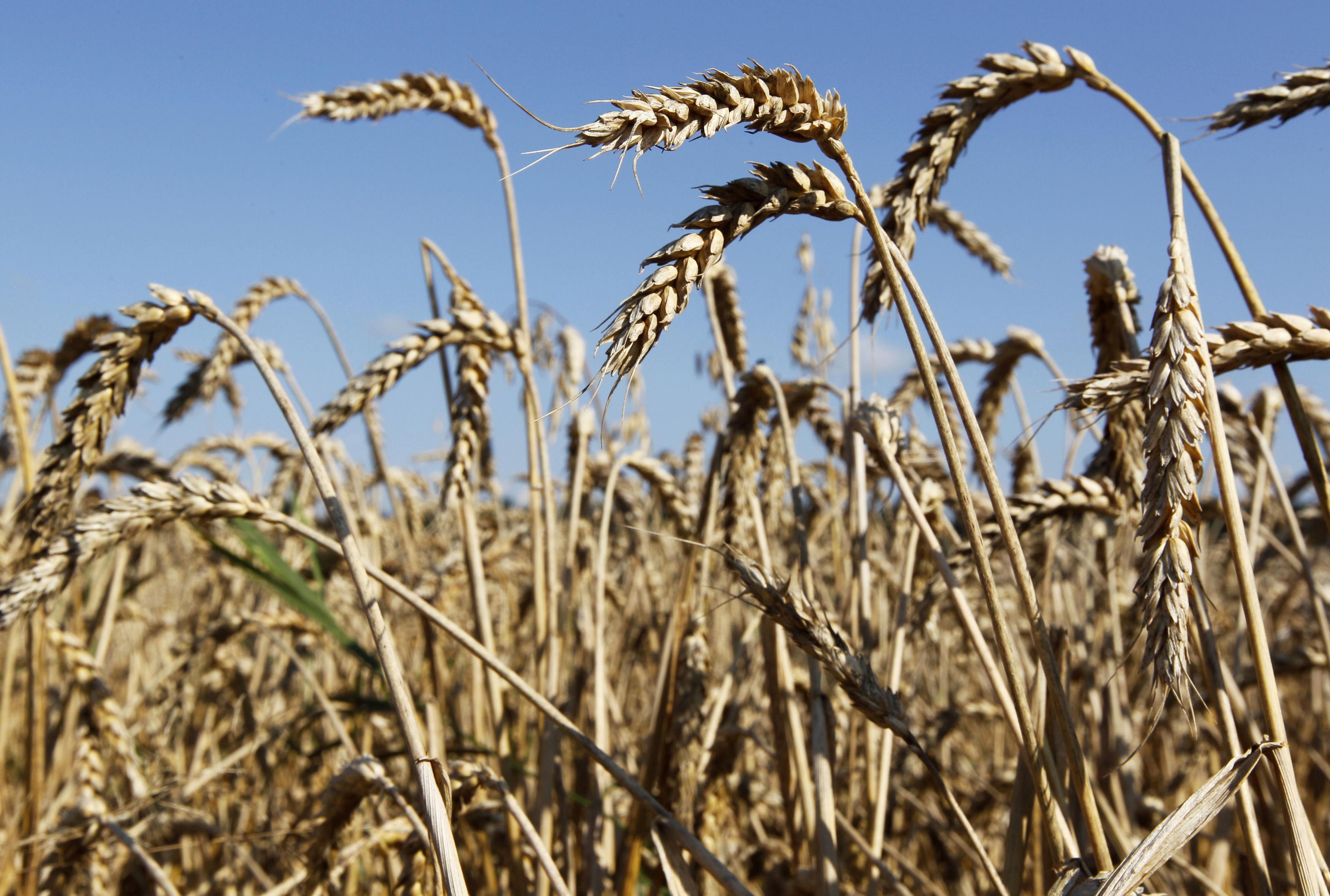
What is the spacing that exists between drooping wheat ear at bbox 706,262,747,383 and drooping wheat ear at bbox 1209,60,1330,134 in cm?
155

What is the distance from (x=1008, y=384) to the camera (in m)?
2.79

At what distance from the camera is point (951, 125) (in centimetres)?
122

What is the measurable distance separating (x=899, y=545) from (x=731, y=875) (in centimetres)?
169

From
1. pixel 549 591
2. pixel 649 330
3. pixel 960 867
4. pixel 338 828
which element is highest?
pixel 649 330

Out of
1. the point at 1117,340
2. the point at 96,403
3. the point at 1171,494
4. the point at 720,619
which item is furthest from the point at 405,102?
the point at 720,619

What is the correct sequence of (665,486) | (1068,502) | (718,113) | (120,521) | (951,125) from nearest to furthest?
(718,113), (951,125), (120,521), (1068,502), (665,486)

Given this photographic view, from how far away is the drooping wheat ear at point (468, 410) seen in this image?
6.08 ft

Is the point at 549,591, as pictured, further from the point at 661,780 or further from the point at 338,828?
the point at 338,828

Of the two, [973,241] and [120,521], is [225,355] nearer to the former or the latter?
[120,521]

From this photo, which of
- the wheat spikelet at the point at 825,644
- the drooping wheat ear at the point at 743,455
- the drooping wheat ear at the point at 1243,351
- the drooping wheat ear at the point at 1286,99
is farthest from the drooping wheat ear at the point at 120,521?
the drooping wheat ear at the point at 1286,99

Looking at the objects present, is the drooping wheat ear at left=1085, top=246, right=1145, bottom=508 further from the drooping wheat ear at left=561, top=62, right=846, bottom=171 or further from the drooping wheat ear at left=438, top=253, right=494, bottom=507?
the drooping wheat ear at left=438, top=253, right=494, bottom=507

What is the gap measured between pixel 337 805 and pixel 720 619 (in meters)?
2.72

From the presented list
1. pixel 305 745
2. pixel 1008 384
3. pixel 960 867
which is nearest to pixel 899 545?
pixel 1008 384

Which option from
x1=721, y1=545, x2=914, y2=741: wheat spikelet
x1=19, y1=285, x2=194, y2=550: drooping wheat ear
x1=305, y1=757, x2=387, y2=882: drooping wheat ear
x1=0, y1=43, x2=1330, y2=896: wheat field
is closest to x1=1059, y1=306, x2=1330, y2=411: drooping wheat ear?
x1=0, y1=43, x2=1330, y2=896: wheat field
